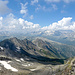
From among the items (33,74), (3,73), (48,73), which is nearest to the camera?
(3,73)

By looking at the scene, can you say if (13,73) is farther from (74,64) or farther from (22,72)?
(74,64)

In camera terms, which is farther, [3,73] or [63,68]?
[63,68]

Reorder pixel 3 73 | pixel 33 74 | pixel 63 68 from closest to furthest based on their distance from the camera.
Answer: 1. pixel 3 73
2. pixel 33 74
3. pixel 63 68

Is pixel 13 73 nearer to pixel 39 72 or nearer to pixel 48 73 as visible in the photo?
pixel 39 72

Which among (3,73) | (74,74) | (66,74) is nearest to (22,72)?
(3,73)

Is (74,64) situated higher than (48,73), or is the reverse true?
(74,64)

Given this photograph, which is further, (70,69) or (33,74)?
(70,69)

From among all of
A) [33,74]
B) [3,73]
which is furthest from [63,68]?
[3,73]

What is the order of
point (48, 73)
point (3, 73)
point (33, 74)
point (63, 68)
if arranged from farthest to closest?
point (63, 68) → point (48, 73) → point (33, 74) → point (3, 73)

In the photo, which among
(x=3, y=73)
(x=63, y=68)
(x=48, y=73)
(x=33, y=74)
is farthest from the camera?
(x=63, y=68)
